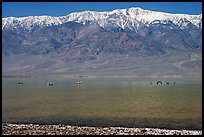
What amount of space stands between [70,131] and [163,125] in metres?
9.88

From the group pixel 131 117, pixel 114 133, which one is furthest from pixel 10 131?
pixel 131 117

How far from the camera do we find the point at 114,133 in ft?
52.3

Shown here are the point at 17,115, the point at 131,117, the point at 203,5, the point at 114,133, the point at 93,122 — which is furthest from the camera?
the point at 17,115

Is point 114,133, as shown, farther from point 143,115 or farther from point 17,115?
point 17,115

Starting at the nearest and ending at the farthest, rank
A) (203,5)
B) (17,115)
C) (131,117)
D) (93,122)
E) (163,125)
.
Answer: (203,5) → (163,125) → (93,122) → (131,117) → (17,115)

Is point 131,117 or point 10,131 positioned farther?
point 131,117

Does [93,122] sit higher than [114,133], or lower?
higher

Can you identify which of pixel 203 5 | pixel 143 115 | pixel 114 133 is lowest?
pixel 114 133

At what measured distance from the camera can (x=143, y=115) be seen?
3105 cm

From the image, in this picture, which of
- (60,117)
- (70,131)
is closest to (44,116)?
(60,117)

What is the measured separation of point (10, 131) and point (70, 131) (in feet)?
8.40

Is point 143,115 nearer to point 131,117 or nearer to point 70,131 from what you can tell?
point 131,117

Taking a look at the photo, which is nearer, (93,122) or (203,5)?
(203,5)

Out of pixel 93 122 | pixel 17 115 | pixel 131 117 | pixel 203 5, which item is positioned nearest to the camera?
pixel 203 5
